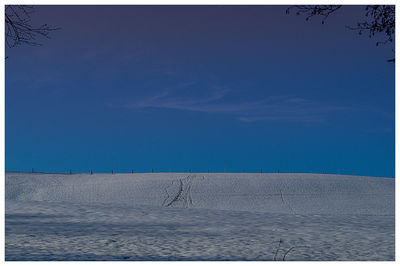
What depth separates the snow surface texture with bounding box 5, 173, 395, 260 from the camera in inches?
406

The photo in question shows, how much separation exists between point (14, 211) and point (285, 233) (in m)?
11.5

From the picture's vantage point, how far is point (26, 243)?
1110 cm

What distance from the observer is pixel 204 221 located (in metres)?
15.7

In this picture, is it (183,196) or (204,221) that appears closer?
(204,221)

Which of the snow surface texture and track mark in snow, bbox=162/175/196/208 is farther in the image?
track mark in snow, bbox=162/175/196/208

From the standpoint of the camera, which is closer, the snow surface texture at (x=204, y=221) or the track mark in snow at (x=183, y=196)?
the snow surface texture at (x=204, y=221)

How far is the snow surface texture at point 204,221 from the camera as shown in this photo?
10305mm

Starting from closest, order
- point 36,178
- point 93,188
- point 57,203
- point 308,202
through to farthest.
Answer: point 57,203, point 308,202, point 93,188, point 36,178

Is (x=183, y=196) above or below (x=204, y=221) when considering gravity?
below

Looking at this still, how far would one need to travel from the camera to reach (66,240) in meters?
11.6
